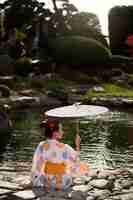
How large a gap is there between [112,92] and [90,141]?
1453cm

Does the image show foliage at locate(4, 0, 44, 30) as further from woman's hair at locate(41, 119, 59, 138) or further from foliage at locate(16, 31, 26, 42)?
woman's hair at locate(41, 119, 59, 138)

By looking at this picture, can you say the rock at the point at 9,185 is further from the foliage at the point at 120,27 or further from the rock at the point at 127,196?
the foliage at the point at 120,27

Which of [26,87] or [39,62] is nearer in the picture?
[26,87]

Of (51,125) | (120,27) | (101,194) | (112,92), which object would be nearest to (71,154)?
(51,125)

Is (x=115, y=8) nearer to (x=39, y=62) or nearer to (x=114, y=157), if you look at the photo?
(x=39, y=62)

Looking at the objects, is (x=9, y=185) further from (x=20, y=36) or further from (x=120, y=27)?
(x=120, y=27)

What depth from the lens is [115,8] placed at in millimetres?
41656

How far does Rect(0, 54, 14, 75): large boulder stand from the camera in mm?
32312

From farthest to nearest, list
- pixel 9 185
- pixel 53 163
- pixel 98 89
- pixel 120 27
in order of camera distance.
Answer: pixel 120 27
pixel 98 89
pixel 9 185
pixel 53 163

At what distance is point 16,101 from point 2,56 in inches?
370

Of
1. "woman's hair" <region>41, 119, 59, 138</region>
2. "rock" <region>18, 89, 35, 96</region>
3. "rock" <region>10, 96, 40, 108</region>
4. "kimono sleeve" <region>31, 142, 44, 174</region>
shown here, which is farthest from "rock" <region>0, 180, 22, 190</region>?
"rock" <region>18, 89, 35, 96</region>

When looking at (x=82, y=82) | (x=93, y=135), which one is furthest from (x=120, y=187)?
(x=82, y=82)

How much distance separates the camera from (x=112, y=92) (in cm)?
2823

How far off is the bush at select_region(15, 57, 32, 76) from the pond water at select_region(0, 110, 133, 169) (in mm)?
12349
